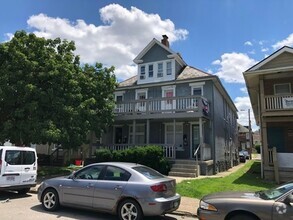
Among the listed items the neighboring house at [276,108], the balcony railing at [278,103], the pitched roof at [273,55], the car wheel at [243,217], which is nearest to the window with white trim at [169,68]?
the neighboring house at [276,108]

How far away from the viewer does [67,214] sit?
7988 mm

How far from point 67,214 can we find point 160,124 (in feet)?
47.7

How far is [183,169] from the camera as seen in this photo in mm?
16547

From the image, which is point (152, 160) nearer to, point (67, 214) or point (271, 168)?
point (271, 168)

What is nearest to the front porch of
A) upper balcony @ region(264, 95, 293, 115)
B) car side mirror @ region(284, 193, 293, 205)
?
upper balcony @ region(264, 95, 293, 115)

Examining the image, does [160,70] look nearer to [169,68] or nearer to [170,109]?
[169,68]

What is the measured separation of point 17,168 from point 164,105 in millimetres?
12144

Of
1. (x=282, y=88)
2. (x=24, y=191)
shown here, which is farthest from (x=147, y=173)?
(x=282, y=88)

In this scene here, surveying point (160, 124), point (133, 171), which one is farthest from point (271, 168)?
point (133, 171)

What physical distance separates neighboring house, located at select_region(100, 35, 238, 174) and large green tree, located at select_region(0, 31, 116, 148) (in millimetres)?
4343

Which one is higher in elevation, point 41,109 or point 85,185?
point 41,109

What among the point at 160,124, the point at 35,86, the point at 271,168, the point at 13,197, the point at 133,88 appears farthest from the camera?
the point at 133,88

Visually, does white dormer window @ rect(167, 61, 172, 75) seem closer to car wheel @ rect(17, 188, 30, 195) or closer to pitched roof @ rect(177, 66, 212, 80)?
pitched roof @ rect(177, 66, 212, 80)

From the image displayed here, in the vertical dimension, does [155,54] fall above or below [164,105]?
above
